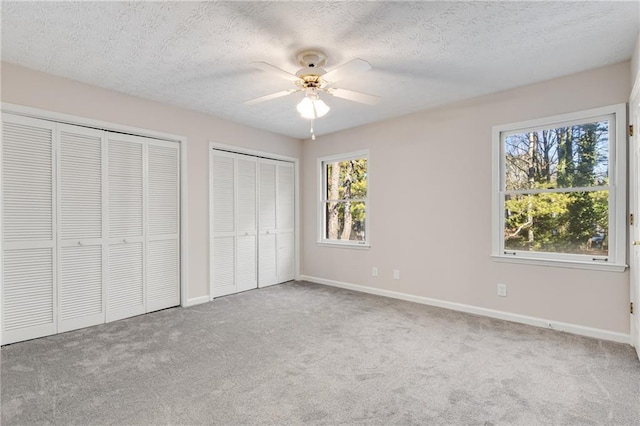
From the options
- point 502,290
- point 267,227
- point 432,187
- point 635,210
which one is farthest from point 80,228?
point 635,210

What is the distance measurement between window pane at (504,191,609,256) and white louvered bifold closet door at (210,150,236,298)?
11.4 feet

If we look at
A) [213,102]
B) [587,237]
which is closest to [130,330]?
[213,102]

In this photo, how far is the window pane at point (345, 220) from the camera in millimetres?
4926

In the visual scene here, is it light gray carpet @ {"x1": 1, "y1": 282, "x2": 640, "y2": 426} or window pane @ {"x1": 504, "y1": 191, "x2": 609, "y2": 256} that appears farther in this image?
window pane @ {"x1": 504, "y1": 191, "x2": 609, "y2": 256}

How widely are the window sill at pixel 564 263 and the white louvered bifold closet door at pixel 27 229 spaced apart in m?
4.51

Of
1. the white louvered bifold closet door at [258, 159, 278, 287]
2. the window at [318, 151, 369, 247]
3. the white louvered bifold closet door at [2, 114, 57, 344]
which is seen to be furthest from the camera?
the white louvered bifold closet door at [258, 159, 278, 287]

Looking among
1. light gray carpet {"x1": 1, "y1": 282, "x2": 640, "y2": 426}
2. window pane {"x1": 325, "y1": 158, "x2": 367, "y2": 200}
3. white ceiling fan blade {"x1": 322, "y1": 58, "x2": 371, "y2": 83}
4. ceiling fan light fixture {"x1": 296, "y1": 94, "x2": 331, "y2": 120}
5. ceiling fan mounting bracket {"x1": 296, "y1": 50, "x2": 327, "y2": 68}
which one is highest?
ceiling fan mounting bracket {"x1": 296, "y1": 50, "x2": 327, "y2": 68}

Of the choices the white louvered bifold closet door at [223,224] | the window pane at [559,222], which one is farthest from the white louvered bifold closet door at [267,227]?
the window pane at [559,222]

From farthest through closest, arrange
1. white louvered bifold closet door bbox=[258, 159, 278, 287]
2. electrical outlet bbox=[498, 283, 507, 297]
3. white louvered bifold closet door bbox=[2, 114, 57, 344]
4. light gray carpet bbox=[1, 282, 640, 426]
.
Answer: white louvered bifold closet door bbox=[258, 159, 278, 287], electrical outlet bbox=[498, 283, 507, 297], white louvered bifold closet door bbox=[2, 114, 57, 344], light gray carpet bbox=[1, 282, 640, 426]

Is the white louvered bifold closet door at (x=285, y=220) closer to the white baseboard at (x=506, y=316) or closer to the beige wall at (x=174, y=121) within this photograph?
the beige wall at (x=174, y=121)

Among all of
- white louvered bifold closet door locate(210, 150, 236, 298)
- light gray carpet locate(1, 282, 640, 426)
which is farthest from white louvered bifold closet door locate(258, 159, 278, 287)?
light gray carpet locate(1, 282, 640, 426)

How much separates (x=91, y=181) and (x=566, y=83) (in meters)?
4.81

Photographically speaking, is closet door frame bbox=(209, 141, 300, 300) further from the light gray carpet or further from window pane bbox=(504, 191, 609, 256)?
window pane bbox=(504, 191, 609, 256)

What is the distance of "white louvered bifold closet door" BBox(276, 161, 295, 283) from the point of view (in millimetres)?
5344
